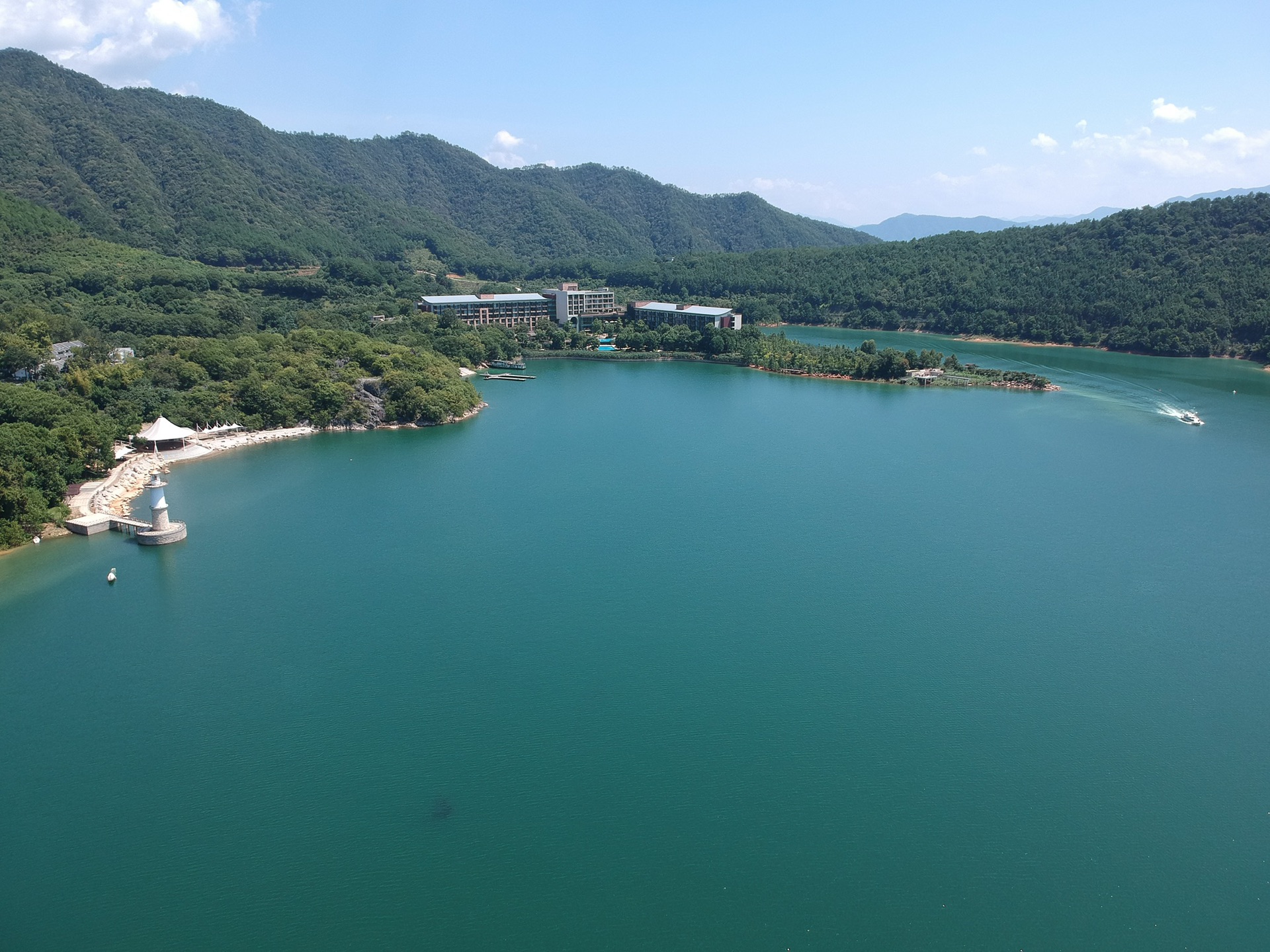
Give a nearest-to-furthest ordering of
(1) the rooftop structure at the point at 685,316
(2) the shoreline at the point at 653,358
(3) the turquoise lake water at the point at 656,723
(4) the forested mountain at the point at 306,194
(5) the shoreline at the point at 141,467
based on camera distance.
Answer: (3) the turquoise lake water at the point at 656,723 → (5) the shoreline at the point at 141,467 → (2) the shoreline at the point at 653,358 → (1) the rooftop structure at the point at 685,316 → (4) the forested mountain at the point at 306,194

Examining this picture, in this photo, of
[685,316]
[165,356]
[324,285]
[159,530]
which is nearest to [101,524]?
[159,530]

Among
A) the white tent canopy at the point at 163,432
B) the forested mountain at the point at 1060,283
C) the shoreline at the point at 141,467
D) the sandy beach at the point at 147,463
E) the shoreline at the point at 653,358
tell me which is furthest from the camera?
the forested mountain at the point at 1060,283

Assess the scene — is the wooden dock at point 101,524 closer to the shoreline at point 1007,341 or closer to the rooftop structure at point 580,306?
the rooftop structure at point 580,306

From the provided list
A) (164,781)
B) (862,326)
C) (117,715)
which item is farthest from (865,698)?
(862,326)

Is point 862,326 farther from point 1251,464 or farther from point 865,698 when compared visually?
point 865,698

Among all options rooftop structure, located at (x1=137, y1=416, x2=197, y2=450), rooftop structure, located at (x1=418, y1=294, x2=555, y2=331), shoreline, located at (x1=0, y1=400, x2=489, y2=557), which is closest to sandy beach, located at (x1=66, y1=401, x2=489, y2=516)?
shoreline, located at (x1=0, y1=400, x2=489, y2=557)

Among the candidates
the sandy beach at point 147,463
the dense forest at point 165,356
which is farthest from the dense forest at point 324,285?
the sandy beach at point 147,463
